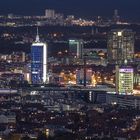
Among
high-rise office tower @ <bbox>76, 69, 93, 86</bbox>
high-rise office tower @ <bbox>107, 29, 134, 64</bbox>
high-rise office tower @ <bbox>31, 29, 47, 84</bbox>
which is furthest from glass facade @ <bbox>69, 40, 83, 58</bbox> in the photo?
high-rise office tower @ <bbox>76, 69, 93, 86</bbox>

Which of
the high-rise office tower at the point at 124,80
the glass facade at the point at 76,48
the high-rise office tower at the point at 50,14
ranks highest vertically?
the high-rise office tower at the point at 50,14

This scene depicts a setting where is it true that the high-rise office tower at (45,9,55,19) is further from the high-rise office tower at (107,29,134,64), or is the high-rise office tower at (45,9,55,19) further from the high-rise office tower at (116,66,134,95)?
the high-rise office tower at (116,66,134,95)

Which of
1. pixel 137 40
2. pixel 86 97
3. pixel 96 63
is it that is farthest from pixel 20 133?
pixel 137 40

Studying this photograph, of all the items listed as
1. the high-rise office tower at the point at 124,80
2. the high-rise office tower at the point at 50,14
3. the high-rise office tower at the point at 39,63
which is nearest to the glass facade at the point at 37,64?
the high-rise office tower at the point at 39,63

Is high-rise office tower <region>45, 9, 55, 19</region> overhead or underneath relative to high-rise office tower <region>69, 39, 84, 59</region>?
overhead

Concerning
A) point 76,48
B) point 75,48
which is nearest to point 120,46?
point 76,48

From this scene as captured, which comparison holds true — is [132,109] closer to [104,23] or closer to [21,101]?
[21,101]

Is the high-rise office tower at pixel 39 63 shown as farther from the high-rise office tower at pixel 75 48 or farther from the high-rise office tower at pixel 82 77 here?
the high-rise office tower at pixel 75 48
